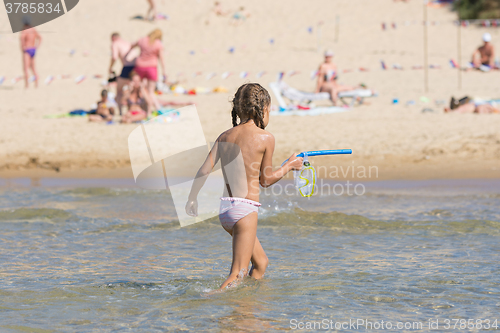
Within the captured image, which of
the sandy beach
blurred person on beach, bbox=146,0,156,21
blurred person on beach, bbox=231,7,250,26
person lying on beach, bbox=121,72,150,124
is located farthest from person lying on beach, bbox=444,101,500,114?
blurred person on beach, bbox=146,0,156,21

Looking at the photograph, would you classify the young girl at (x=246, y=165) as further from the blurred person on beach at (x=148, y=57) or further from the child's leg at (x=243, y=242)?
the blurred person on beach at (x=148, y=57)

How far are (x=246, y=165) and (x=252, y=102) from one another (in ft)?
1.35

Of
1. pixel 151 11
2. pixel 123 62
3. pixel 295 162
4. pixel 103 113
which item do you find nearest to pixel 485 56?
pixel 123 62

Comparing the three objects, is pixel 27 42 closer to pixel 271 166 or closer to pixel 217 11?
pixel 217 11

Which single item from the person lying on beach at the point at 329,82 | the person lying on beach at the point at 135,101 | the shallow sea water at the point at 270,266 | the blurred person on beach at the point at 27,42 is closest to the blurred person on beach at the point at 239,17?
the blurred person on beach at the point at 27,42

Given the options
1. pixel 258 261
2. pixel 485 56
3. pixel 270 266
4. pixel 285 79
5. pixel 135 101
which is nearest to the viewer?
pixel 258 261

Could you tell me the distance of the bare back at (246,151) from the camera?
12.8 feet

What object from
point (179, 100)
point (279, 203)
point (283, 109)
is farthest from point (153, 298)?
point (179, 100)

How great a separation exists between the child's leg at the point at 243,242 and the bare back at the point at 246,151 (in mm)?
164

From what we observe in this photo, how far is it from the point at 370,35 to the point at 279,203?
1503cm

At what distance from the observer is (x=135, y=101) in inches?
497

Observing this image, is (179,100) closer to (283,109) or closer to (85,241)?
(283,109)

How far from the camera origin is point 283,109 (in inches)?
498

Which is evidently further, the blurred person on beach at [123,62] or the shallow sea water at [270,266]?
the blurred person on beach at [123,62]
